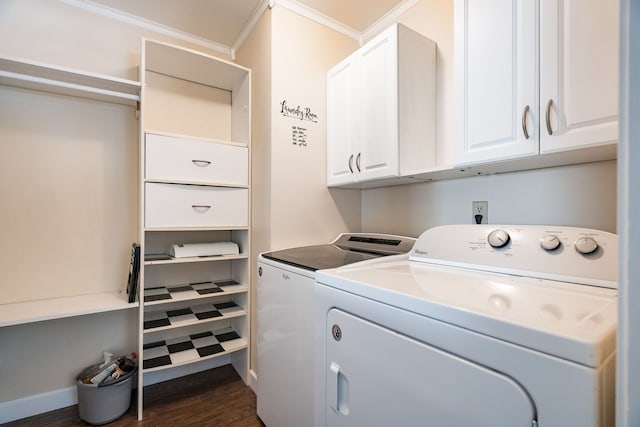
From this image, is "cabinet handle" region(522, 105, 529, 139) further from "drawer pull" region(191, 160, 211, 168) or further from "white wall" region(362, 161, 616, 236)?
"drawer pull" region(191, 160, 211, 168)

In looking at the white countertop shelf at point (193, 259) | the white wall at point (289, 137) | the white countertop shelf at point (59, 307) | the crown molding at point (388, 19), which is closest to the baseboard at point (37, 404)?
the white countertop shelf at point (59, 307)

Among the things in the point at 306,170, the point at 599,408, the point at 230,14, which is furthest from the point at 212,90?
the point at 599,408

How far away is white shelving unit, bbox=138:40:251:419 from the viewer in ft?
5.67

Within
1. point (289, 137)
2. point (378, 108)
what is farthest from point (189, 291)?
point (378, 108)

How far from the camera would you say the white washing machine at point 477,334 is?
20.1 inches

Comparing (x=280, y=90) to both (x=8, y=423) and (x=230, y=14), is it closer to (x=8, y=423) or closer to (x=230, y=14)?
(x=230, y=14)

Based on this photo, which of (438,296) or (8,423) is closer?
(438,296)

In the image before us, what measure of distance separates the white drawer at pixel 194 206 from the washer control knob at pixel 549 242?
1635mm

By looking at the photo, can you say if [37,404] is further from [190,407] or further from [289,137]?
[289,137]

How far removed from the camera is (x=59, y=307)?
160 centimetres

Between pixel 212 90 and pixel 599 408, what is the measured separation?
259cm

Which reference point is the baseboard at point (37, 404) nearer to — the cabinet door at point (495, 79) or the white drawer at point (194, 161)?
the white drawer at point (194, 161)

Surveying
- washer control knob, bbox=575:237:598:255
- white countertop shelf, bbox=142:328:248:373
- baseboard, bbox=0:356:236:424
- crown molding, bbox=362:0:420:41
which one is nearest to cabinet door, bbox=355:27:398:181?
crown molding, bbox=362:0:420:41

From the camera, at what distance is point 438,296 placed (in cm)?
76
